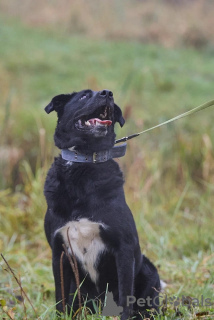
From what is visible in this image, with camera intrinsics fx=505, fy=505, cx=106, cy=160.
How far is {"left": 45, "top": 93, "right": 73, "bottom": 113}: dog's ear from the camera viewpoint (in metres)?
2.93

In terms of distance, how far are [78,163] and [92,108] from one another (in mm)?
308

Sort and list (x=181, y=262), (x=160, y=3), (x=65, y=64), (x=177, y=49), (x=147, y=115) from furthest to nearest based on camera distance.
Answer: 1. (x=160, y=3)
2. (x=177, y=49)
3. (x=65, y=64)
4. (x=147, y=115)
5. (x=181, y=262)

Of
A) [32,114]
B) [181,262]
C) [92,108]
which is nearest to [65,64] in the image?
[32,114]

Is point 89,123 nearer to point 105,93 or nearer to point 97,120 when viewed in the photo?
point 97,120

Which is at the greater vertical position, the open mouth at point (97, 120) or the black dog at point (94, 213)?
the open mouth at point (97, 120)

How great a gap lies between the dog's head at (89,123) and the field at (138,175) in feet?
2.62

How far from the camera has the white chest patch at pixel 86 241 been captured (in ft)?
8.46

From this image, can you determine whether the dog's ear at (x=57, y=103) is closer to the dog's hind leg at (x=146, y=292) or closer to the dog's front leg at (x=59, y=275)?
the dog's front leg at (x=59, y=275)

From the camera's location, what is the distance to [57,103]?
2.95 metres

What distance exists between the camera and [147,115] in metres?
8.03

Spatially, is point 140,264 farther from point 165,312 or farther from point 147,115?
point 147,115

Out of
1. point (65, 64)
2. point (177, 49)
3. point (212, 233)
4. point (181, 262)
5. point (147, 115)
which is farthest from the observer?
point (177, 49)

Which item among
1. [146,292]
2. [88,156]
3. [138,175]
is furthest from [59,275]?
[138,175]

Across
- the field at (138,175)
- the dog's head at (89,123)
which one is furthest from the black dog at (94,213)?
the field at (138,175)
